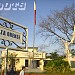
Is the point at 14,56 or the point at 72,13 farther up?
the point at 72,13

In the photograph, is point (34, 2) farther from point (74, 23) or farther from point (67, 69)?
point (74, 23)

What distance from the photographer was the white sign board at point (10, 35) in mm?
12570

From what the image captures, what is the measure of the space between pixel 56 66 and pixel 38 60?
21.9m

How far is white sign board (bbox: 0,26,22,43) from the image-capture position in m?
12.6

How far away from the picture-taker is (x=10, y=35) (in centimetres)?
1349

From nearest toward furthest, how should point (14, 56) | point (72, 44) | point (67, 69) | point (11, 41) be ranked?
point (11, 41), point (67, 69), point (72, 44), point (14, 56)

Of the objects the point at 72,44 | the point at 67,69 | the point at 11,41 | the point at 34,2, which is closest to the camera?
the point at 11,41

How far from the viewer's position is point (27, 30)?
16219mm

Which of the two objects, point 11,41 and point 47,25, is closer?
point 11,41

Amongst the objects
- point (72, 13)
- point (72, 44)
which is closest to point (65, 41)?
point (72, 44)

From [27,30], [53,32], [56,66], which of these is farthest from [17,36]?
[53,32]

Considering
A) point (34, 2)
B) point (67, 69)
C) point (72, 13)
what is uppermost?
point (72, 13)

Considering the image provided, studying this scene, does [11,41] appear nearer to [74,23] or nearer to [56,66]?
[56,66]

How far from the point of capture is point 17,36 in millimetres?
14289
